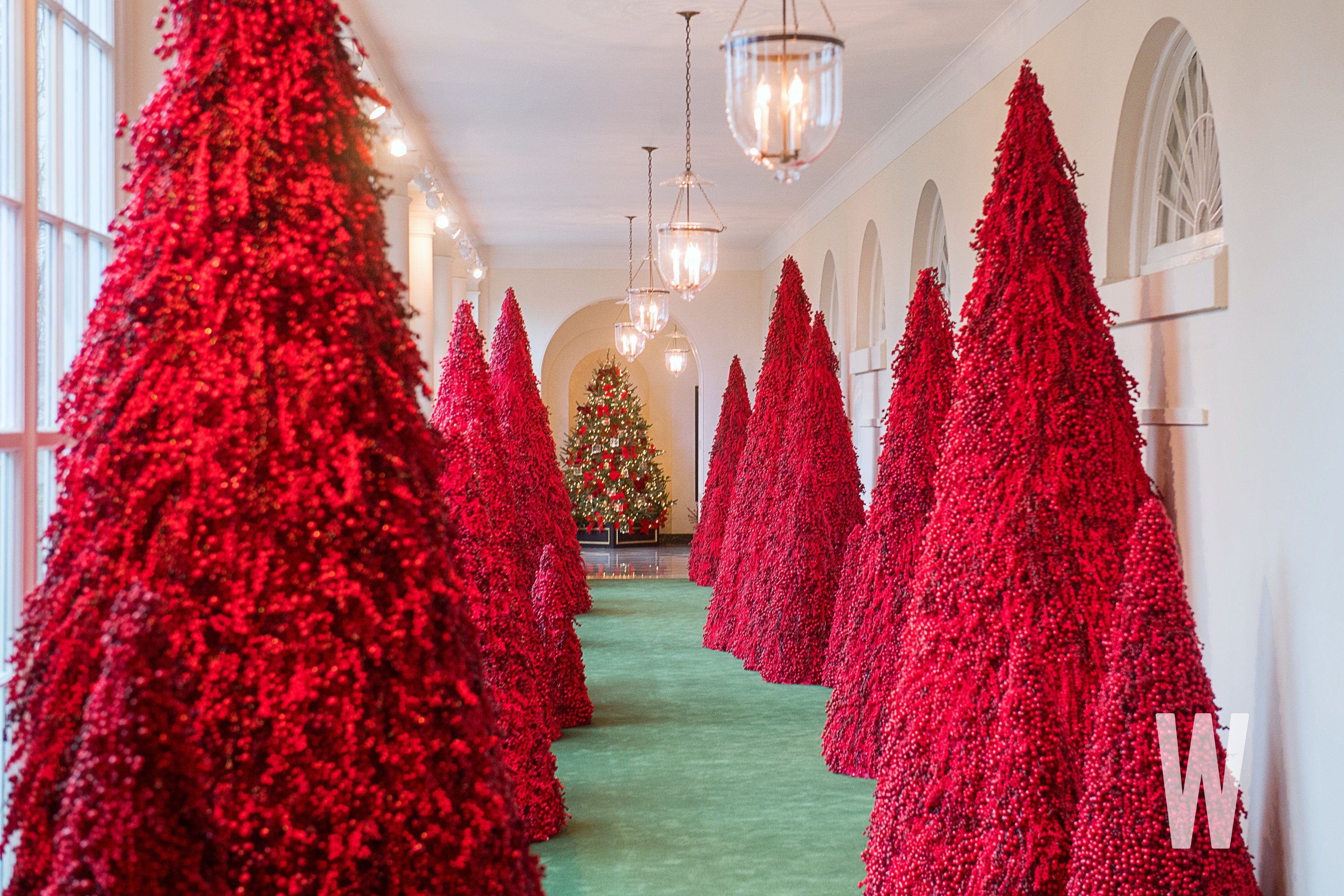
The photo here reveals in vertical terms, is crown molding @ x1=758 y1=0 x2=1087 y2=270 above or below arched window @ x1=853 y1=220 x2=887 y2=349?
above

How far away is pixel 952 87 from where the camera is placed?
22.9 ft

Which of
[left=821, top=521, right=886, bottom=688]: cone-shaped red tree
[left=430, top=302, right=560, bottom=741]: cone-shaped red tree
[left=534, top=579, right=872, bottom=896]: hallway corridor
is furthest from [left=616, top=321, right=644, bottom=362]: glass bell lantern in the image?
[left=430, top=302, right=560, bottom=741]: cone-shaped red tree

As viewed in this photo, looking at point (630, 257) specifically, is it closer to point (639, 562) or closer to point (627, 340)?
point (627, 340)

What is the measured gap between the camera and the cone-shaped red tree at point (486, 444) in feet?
15.3

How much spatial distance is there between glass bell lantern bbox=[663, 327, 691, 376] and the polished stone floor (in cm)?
221

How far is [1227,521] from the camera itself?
3717 millimetres

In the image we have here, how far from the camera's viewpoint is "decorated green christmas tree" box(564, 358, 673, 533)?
1585 cm

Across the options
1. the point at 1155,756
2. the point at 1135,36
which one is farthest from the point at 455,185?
the point at 1155,756

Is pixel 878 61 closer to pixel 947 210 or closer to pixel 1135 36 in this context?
pixel 947 210

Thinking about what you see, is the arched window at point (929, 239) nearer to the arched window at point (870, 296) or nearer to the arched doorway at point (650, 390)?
the arched window at point (870, 296)

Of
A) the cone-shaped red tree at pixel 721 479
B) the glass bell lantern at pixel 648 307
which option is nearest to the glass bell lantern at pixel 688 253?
the glass bell lantern at pixel 648 307

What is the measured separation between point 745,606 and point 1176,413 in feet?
13.0

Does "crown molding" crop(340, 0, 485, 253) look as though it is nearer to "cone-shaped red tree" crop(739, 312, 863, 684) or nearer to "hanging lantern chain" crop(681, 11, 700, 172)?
"hanging lantern chain" crop(681, 11, 700, 172)

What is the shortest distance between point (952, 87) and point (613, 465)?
31.4 feet
